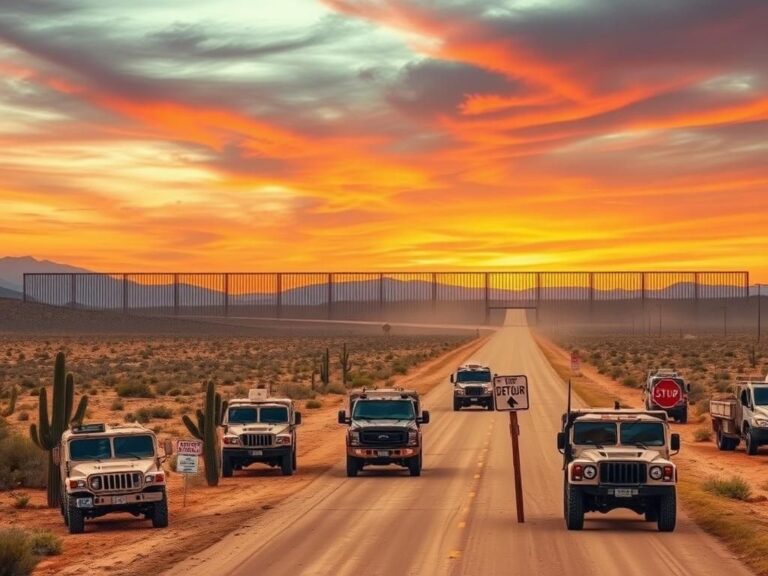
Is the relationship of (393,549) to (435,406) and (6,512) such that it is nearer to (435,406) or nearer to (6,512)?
(6,512)

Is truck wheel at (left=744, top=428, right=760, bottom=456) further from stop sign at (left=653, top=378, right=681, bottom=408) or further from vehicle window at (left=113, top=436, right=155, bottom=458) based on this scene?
vehicle window at (left=113, top=436, right=155, bottom=458)

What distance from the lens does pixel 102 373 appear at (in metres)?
98.1

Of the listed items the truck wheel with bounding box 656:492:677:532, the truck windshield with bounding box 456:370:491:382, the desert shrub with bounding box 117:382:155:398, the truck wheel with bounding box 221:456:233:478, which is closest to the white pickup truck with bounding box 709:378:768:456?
the truck wheel with bounding box 221:456:233:478

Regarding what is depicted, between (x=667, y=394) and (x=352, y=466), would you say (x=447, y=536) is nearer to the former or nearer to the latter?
(x=352, y=466)

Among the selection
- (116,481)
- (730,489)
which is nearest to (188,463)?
(116,481)

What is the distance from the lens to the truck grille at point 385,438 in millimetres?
36031

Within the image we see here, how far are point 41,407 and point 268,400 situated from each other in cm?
778

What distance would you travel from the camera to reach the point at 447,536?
81.2ft

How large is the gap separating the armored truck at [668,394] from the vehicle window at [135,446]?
3343 centimetres

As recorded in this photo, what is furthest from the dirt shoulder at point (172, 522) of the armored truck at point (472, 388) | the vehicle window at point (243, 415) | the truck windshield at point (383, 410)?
the armored truck at point (472, 388)

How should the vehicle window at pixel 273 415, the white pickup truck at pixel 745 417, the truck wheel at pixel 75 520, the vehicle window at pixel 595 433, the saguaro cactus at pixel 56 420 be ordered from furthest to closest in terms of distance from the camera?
1. the white pickup truck at pixel 745 417
2. the vehicle window at pixel 273 415
3. the saguaro cactus at pixel 56 420
4. the truck wheel at pixel 75 520
5. the vehicle window at pixel 595 433

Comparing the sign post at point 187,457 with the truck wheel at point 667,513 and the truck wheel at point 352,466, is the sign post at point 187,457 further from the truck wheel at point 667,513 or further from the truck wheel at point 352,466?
the truck wheel at point 667,513

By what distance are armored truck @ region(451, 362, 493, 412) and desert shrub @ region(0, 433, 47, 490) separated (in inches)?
1150

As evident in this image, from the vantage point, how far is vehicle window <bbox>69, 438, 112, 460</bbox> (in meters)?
27.3
